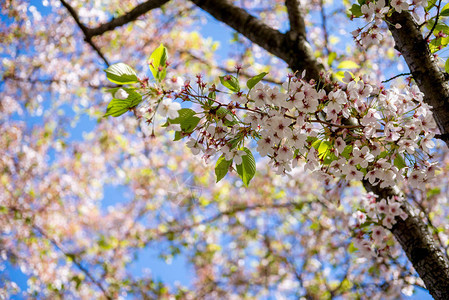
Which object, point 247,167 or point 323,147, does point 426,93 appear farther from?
point 247,167

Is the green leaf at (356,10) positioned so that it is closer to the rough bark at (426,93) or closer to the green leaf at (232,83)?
the rough bark at (426,93)

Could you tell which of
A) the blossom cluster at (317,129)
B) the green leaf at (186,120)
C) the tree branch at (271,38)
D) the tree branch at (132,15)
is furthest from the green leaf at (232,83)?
the tree branch at (132,15)

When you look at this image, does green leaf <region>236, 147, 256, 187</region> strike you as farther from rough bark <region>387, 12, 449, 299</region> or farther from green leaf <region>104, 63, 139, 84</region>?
rough bark <region>387, 12, 449, 299</region>

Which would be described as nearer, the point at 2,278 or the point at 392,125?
the point at 392,125

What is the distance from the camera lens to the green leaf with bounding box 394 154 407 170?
146 cm

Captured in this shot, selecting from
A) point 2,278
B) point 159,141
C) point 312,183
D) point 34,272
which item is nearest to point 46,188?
point 34,272

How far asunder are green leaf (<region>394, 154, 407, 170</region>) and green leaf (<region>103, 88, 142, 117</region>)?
3.53ft

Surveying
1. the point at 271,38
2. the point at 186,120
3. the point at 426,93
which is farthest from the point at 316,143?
the point at 271,38

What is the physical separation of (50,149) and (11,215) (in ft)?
8.51

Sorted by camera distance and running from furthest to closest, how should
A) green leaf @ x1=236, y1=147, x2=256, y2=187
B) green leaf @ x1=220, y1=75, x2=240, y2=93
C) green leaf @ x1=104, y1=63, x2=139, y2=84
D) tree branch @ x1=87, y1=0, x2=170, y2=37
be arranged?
tree branch @ x1=87, y1=0, x2=170, y2=37
green leaf @ x1=236, y1=147, x2=256, y2=187
green leaf @ x1=220, y1=75, x2=240, y2=93
green leaf @ x1=104, y1=63, x2=139, y2=84

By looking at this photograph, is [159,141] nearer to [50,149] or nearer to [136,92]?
[50,149]

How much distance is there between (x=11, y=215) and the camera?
690 centimetres

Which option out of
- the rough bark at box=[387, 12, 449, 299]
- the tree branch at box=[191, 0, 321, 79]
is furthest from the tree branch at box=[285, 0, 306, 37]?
the rough bark at box=[387, 12, 449, 299]

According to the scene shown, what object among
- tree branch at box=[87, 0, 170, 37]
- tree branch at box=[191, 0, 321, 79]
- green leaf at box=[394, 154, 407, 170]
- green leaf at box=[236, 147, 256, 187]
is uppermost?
tree branch at box=[87, 0, 170, 37]
